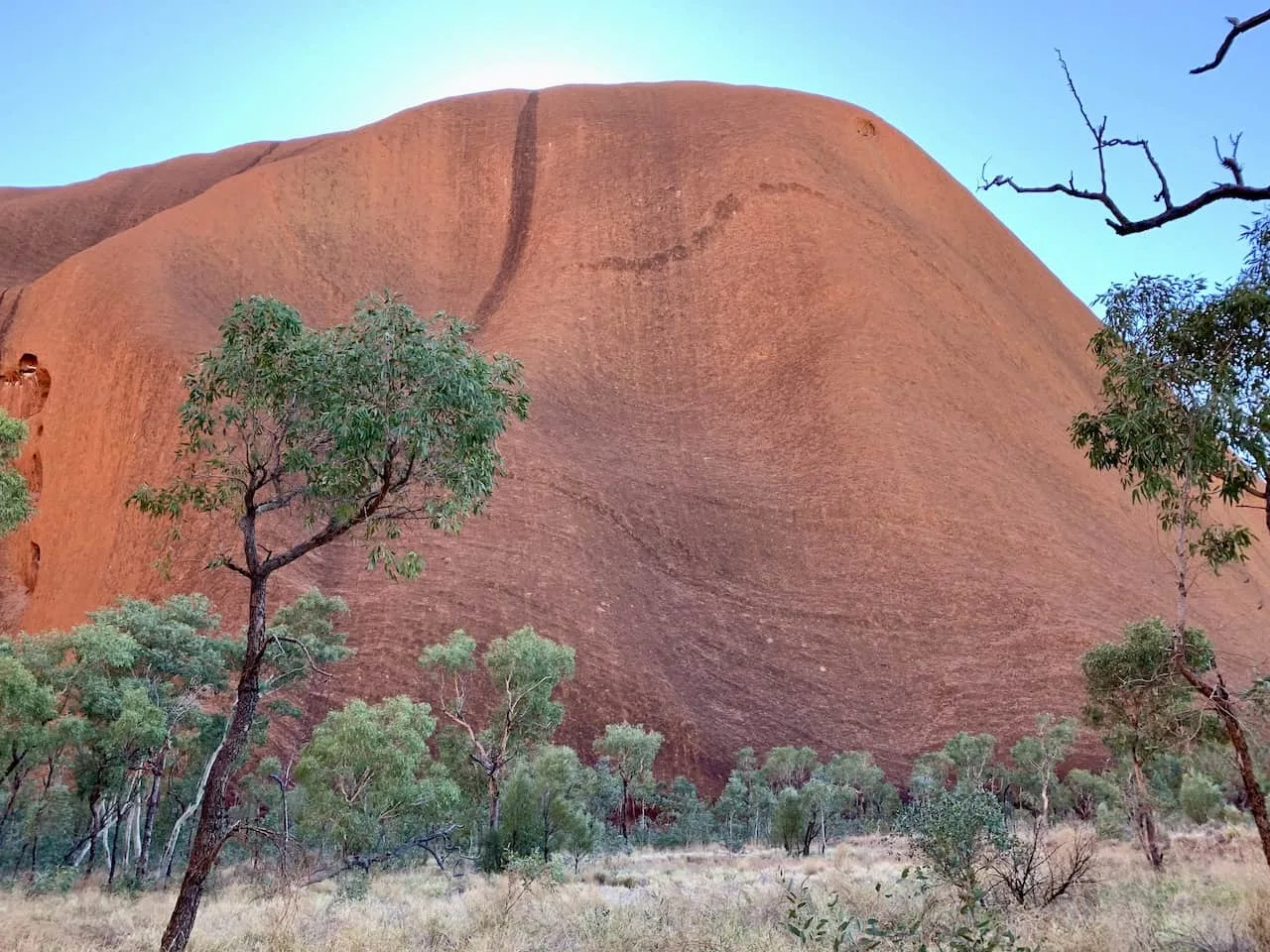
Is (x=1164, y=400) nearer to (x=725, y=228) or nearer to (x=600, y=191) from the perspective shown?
(x=725, y=228)

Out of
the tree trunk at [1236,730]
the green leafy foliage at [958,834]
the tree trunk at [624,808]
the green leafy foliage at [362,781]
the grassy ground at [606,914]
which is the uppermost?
the tree trunk at [1236,730]

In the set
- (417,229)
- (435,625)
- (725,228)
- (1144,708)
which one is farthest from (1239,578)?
(417,229)

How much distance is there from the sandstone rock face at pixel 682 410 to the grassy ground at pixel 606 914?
658 inches

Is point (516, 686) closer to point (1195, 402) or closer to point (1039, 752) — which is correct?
point (1195, 402)

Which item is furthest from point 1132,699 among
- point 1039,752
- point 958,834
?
point 1039,752

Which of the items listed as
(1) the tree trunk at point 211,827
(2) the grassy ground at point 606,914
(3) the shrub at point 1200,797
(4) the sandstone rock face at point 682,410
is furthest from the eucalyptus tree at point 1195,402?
(3) the shrub at point 1200,797

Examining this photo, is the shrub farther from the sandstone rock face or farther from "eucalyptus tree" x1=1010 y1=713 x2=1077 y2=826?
the sandstone rock face

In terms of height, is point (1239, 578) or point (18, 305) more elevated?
point (18, 305)

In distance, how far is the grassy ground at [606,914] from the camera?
6.70 m

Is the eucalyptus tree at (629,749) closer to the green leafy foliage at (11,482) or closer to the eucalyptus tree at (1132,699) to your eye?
the eucalyptus tree at (1132,699)

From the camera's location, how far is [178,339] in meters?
42.2

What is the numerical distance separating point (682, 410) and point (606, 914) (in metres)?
42.5

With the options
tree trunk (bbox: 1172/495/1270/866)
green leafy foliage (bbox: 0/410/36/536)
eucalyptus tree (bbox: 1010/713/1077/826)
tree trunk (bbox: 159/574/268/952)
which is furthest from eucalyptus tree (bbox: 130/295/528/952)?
eucalyptus tree (bbox: 1010/713/1077/826)

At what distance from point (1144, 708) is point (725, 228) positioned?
4797cm
